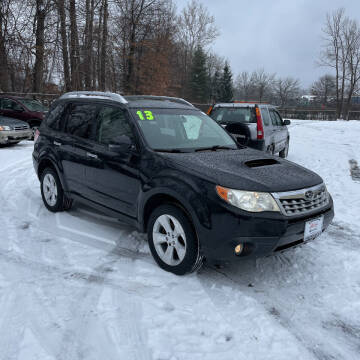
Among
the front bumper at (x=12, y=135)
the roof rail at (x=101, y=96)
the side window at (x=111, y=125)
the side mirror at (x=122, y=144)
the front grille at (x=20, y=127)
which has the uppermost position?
the roof rail at (x=101, y=96)

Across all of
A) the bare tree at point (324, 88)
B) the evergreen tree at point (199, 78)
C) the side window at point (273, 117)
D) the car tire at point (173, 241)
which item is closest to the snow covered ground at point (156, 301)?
the car tire at point (173, 241)

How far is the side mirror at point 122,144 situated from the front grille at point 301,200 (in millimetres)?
1643

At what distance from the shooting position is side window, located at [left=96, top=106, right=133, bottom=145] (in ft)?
13.6

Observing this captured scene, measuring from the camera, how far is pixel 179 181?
3.39 meters

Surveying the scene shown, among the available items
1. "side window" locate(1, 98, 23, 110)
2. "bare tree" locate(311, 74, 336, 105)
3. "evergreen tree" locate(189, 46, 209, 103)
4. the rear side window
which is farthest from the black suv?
"bare tree" locate(311, 74, 336, 105)

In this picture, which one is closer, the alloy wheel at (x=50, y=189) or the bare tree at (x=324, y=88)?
the alloy wheel at (x=50, y=189)

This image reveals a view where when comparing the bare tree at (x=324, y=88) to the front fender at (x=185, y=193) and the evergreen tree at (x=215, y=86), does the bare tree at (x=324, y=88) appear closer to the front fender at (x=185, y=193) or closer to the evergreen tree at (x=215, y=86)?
the evergreen tree at (x=215, y=86)

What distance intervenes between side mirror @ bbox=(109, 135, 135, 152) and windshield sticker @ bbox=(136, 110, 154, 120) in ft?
1.20

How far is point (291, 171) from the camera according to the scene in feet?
12.2

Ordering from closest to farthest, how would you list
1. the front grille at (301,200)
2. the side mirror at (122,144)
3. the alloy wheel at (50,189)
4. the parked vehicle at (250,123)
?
the front grille at (301,200) → the side mirror at (122,144) → the alloy wheel at (50,189) → the parked vehicle at (250,123)

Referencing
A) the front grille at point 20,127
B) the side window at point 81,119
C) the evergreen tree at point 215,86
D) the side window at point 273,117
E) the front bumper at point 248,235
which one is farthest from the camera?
the evergreen tree at point 215,86

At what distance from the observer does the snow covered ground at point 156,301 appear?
2.60 m

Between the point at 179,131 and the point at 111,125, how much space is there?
830 millimetres

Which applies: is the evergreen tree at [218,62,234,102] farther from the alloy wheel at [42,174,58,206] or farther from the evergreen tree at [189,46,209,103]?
the alloy wheel at [42,174,58,206]
